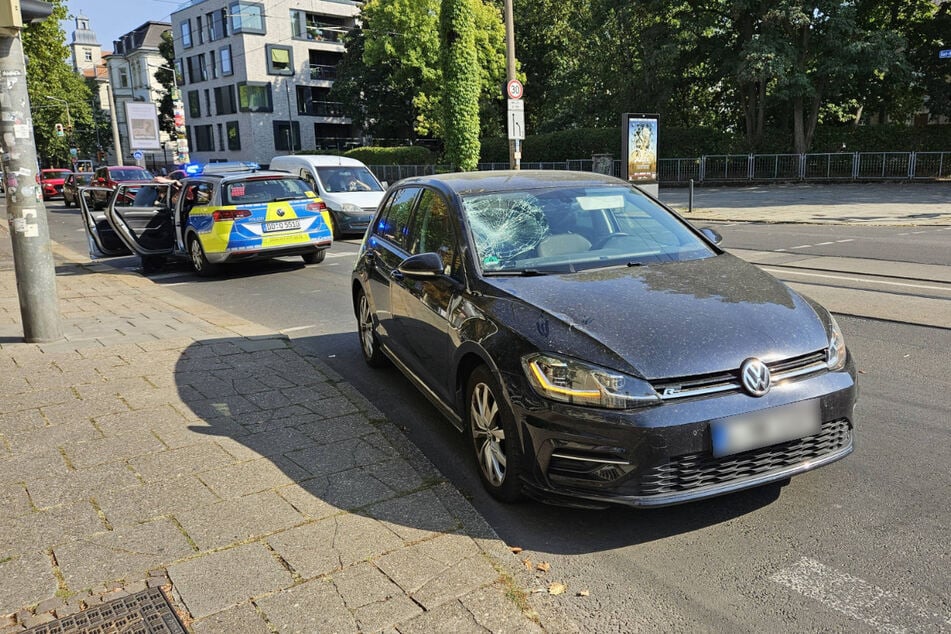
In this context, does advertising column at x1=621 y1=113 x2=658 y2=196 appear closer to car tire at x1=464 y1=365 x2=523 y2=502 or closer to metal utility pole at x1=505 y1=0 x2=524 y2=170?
metal utility pole at x1=505 y1=0 x2=524 y2=170

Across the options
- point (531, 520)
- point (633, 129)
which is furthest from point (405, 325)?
point (633, 129)

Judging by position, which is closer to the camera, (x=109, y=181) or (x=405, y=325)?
(x=405, y=325)

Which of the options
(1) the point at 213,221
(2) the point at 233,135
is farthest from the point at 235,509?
(2) the point at 233,135

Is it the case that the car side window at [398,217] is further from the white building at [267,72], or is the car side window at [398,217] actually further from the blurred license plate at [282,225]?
the white building at [267,72]

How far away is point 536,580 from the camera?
3047 mm

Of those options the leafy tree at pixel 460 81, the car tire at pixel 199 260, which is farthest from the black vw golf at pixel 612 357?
the leafy tree at pixel 460 81

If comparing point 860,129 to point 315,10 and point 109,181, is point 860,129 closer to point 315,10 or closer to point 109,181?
point 109,181

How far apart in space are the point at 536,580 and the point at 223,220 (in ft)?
32.6

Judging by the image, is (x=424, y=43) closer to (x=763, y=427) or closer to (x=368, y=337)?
(x=368, y=337)

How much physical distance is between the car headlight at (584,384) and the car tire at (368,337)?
2832mm

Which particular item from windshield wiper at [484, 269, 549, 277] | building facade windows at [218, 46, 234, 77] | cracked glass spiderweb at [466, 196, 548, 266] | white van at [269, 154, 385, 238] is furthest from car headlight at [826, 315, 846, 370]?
building facade windows at [218, 46, 234, 77]

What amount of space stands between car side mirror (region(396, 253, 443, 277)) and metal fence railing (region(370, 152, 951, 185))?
2309 cm

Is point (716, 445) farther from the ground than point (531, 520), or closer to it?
farther from the ground

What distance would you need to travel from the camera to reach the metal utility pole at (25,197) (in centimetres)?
639
